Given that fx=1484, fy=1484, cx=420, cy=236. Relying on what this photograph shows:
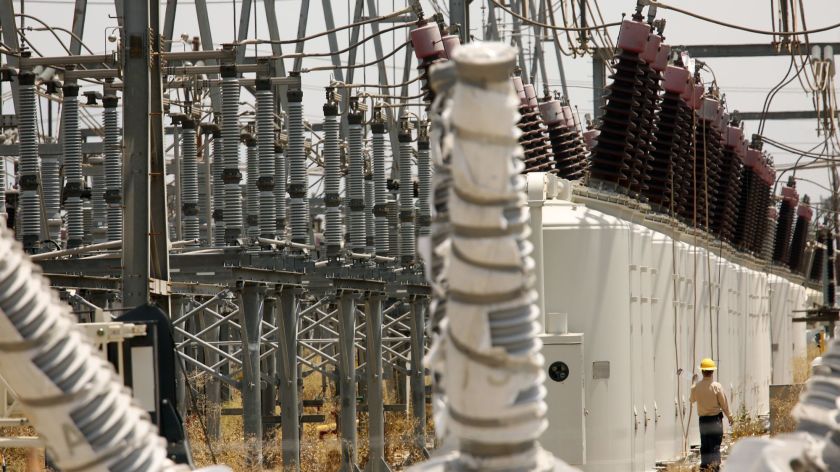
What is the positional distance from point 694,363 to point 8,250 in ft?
36.1

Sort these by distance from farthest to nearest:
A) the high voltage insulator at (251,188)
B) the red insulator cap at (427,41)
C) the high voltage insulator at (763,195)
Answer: the high voltage insulator at (763,195) < the high voltage insulator at (251,188) < the red insulator cap at (427,41)

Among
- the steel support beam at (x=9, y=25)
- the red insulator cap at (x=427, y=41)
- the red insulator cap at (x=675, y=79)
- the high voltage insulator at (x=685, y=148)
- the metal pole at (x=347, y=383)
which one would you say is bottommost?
the metal pole at (x=347, y=383)

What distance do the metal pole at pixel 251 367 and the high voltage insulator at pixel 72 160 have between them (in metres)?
2.48

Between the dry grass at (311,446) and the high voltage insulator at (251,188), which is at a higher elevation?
the high voltage insulator at (251,188)

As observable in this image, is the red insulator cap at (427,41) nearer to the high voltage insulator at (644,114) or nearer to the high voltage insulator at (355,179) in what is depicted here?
the high voltage insulator at (644,114)

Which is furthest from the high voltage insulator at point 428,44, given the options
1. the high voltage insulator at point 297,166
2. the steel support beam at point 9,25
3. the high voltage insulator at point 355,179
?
the high voltage insulator at point 355,179

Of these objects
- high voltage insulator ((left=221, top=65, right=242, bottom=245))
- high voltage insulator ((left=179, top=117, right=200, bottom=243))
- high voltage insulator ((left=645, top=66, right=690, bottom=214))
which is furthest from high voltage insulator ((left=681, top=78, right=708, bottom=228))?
high voltage insulator ((left=179, top=117, right=200, bottom=243))

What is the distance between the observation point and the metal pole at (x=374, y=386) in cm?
1683

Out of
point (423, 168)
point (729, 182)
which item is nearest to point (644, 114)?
point (729, 182)

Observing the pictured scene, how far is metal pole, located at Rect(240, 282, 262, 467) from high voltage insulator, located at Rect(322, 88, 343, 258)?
2.88 m

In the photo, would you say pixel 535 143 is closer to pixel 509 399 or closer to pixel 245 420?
pixel 245 420

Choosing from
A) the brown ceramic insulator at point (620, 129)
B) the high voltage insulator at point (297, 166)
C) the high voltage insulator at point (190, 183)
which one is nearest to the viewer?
the brown ceramic insulator at point (620, 129)

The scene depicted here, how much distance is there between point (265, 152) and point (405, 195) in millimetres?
5408

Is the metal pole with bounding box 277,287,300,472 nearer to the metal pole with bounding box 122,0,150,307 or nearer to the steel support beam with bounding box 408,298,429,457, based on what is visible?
the steel support beam with bounding box 408,298,429,457
